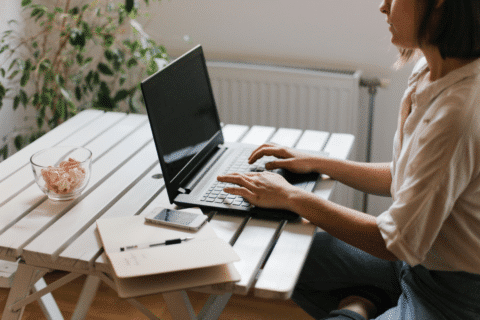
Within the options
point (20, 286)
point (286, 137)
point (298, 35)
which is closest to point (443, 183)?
point (286, 137)

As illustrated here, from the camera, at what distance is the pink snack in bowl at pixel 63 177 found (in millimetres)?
1251

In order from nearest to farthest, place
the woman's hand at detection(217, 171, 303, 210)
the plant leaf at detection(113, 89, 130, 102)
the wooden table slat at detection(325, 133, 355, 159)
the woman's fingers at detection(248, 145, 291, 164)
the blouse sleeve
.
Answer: the blouse sleeve, the woman's hand at detection(217, 171, 303, 210), the woman's fingers at detection(248, 145, 291, 164), the wooden table slat at detection(325, 133, 355, 159), the plant leaf at detection(113, 89, 130, 102)

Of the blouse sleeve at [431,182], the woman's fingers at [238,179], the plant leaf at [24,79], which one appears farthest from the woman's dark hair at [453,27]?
the plant leaf at [24,79]

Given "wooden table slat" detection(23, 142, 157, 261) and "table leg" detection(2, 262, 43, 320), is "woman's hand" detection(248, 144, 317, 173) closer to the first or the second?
"wooden table slat" detection(23, 142, 157, 261)

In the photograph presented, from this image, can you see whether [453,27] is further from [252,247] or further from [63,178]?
[63,178]

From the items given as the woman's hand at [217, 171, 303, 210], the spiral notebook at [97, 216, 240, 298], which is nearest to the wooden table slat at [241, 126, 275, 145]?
the woman's hand at [217, 171, 303, 210]

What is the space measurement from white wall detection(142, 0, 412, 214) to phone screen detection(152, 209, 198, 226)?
129 cm

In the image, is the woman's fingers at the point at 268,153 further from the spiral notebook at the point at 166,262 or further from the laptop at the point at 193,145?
the spiral notebook at the point at 166,262

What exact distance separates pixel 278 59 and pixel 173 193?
125cm

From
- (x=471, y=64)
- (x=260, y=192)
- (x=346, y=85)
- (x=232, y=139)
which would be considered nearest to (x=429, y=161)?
(x=471, y=64)

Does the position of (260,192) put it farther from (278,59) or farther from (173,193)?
(278,59)

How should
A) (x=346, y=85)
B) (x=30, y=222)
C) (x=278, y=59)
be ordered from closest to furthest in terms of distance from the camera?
(x=30, y=222)
(x=346, y=85)
(x=278, y=59)

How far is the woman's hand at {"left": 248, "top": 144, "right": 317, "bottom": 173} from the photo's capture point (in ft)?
4.58

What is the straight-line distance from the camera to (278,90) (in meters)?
2.33
